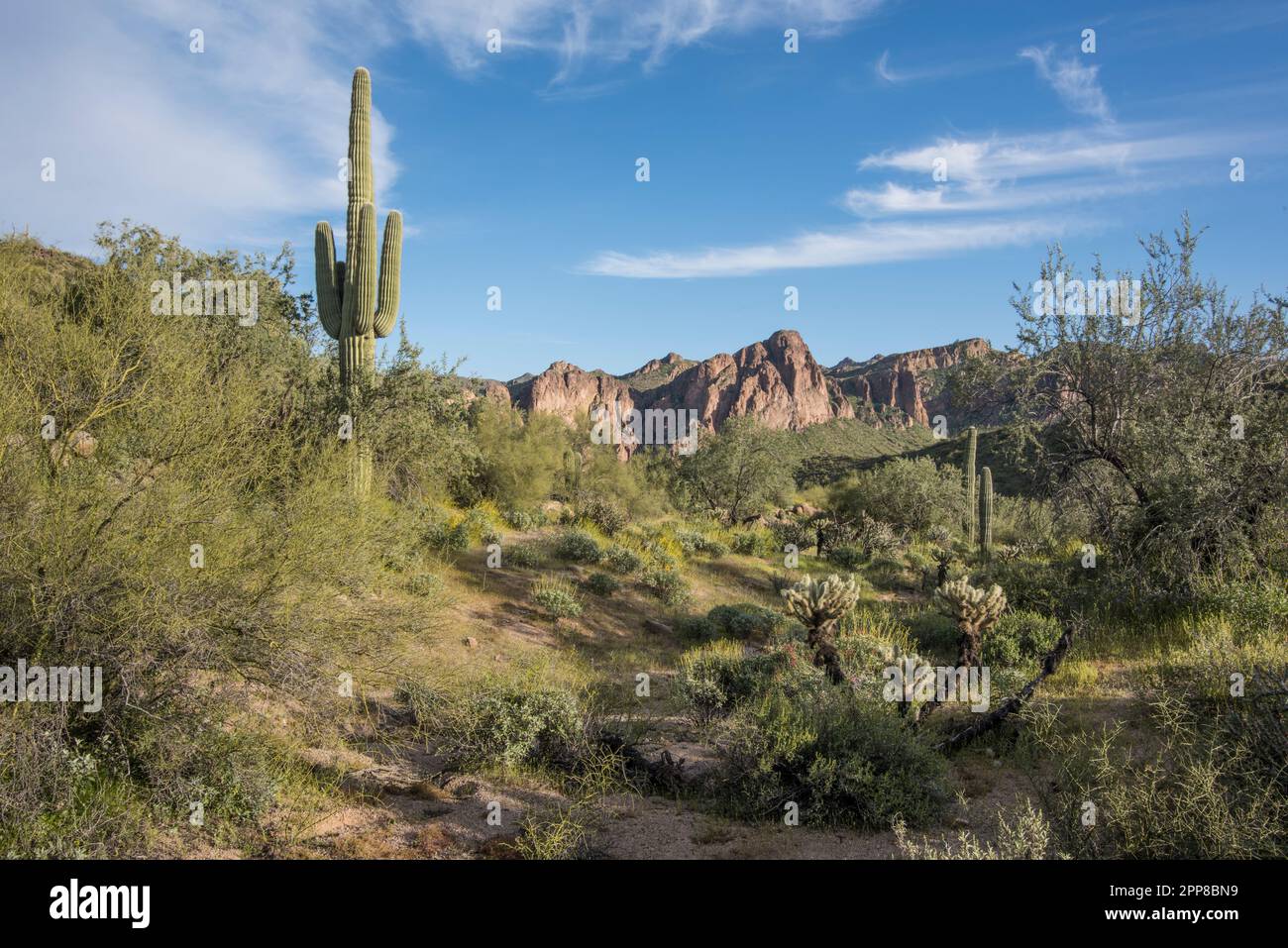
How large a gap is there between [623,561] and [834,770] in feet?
→ 30.2

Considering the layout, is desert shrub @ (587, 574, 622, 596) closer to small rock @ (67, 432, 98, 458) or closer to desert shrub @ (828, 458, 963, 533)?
small rock @ (67, 432, 98, 458)

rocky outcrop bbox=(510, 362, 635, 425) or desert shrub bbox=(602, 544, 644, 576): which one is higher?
rocky outcrop bbox=(510, 362, 635, 425)

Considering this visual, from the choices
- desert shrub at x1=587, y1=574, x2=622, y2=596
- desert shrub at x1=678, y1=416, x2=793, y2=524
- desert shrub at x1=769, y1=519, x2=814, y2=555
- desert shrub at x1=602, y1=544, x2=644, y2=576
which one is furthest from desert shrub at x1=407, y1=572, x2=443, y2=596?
desert shrub at x1=678, y1=416, x2=793, y2=524

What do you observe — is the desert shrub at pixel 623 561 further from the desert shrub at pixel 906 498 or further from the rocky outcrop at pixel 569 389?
the rocky outcrop at pixel 569 389

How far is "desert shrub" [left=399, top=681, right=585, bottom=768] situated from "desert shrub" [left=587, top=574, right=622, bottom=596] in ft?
21.1

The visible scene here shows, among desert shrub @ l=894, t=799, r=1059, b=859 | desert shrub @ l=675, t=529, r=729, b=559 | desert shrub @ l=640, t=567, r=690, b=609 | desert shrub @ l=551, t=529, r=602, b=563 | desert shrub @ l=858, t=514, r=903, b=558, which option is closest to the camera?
desert shrub @ l=894, t=799, r=1059, b=859

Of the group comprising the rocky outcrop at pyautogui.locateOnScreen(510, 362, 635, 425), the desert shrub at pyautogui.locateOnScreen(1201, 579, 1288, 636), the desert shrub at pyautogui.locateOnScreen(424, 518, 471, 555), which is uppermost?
the rocky outcrop at pyautogui.locateOnScreen(510, 362, 635, 425)

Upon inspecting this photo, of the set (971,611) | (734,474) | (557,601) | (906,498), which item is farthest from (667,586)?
(906,498)

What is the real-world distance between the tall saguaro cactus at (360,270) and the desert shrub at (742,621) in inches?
305

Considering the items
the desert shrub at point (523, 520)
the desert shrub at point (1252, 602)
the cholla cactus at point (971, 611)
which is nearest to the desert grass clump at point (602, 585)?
the desert shrub at point (523, 520)

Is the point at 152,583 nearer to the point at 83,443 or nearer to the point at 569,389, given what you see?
the point at 83,443

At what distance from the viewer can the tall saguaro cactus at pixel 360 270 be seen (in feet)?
42.8

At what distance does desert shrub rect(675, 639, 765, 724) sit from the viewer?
7.71 metres

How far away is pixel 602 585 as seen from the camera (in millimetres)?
13242
